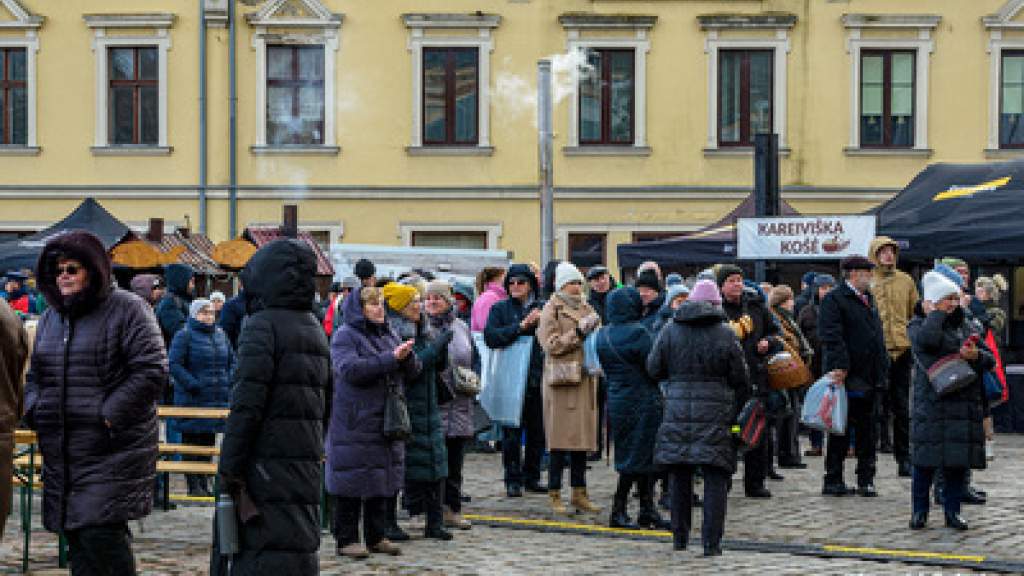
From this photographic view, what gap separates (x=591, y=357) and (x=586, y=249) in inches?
719

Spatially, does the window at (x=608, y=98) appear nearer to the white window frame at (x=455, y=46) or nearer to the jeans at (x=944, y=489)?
the white window frame at (x=455, y=46)

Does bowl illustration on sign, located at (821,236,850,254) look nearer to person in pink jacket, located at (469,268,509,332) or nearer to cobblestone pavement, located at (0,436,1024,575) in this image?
person in pink jacket, located at (469,268,509,332)

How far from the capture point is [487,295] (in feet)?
52.0

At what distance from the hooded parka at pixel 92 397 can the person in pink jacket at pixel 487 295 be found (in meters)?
7.96

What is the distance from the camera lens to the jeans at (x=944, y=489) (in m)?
11.7

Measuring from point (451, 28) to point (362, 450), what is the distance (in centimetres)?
2163

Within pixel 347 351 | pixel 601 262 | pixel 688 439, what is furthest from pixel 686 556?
pixel 601 262

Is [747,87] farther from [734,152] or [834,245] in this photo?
[834,245]

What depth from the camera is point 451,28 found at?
102 ft

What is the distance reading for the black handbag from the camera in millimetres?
10344

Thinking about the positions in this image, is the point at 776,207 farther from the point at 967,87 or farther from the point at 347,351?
the point at 967,87

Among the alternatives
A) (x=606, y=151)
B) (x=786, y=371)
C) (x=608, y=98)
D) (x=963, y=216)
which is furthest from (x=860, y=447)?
(x=608, y=98)

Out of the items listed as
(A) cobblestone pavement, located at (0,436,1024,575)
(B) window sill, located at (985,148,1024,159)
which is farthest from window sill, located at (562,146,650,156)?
(A) cobblestone pavement, located at (0,436,1024,575)

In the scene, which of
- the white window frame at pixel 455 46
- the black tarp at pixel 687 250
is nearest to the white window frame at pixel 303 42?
the white window frame at pixel 455 46
